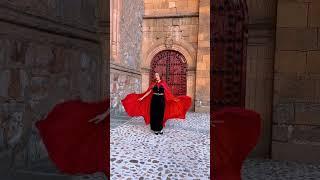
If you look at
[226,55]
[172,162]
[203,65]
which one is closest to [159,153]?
[172,162]

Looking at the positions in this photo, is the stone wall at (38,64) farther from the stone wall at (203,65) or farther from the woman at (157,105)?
the stone wall at (203,65)

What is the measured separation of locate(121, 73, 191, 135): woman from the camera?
22.4 feet

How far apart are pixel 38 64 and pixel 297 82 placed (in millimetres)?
3557

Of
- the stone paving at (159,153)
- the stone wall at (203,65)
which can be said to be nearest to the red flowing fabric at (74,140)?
the stone paving at (159,153)

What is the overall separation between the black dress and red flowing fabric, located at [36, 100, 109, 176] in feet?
9.66

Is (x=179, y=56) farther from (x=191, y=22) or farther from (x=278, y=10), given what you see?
(x=278, y=10)

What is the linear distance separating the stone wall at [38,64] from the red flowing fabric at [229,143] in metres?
1.96

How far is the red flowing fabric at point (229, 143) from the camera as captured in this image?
336cm

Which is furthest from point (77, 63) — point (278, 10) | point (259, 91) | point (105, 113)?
point (278, 10)

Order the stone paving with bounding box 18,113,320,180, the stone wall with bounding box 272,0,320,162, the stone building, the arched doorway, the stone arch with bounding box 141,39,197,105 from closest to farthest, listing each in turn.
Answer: the stone paving with bounding box 18,113,320,180, the stone wall with bounding box 272,0,320,162, the stone building, the stone arch with bounding box 141,39,197,105, the arched doorway

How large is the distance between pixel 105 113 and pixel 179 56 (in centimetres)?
897

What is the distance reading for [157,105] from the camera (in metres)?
6.95

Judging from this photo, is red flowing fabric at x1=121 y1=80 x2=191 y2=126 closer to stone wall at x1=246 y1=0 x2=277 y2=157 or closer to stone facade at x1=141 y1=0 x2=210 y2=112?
stone wall at x1=246 y1=0 x2=277 y2=157

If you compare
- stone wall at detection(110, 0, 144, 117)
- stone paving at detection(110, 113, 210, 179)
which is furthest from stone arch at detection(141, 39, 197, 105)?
stone paving at detection(110, 113, 210, 179)
